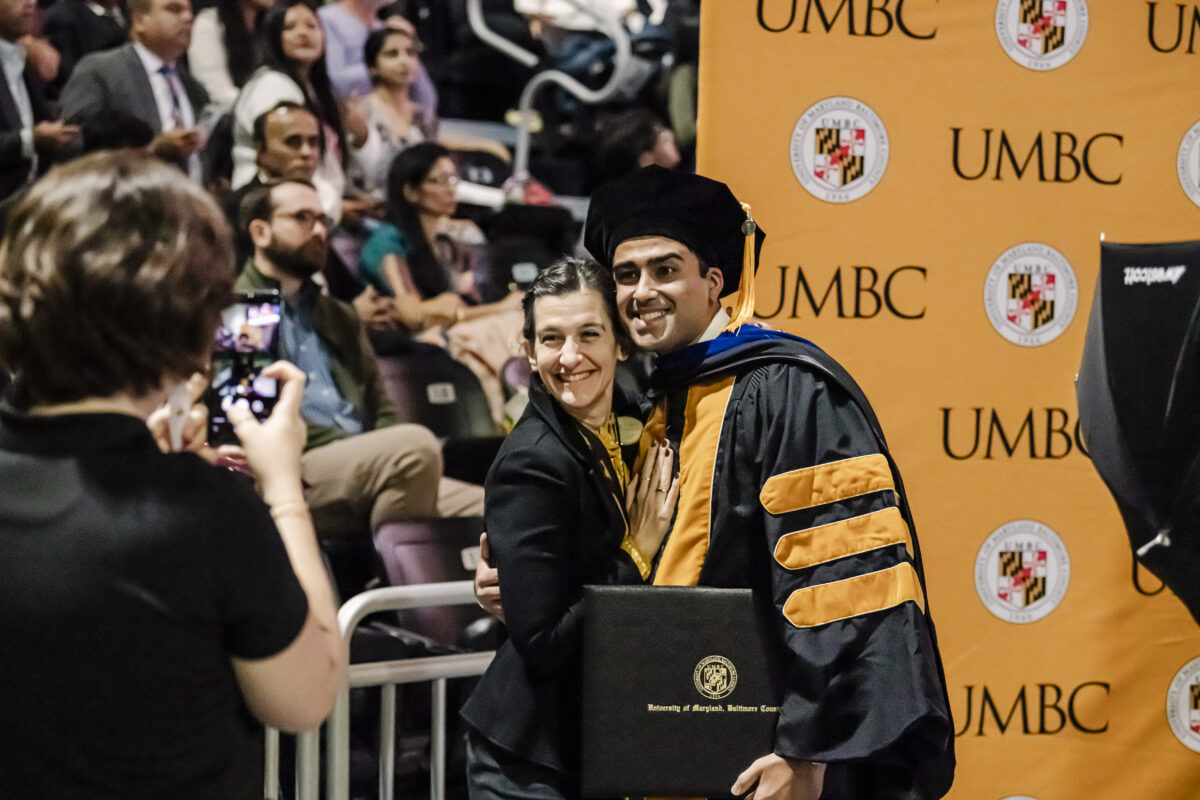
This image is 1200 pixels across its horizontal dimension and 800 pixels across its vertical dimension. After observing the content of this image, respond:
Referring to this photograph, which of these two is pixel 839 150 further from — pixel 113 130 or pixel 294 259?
pixel 113 130

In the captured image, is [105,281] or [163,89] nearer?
[105,281]

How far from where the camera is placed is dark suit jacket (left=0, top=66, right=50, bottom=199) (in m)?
3.83

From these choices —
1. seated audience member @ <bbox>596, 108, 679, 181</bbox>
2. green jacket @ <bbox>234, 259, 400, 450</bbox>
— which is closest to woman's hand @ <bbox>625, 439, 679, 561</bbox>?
green jacket @ <bbox>234, 259, 400, 450</bbox>

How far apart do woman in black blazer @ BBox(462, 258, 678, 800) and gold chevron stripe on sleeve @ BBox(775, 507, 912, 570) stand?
0.25 m

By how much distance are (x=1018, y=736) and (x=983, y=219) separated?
1.40m

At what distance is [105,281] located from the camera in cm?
121

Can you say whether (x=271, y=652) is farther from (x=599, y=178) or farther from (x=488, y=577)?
(x=599, y=178)

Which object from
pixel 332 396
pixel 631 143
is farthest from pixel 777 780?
pixel 631 143

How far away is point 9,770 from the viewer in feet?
4.09

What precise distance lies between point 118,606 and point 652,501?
47.5 inches

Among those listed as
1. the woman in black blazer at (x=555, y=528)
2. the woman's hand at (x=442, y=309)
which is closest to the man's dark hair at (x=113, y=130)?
the woman's hand at (x=442, y=309)

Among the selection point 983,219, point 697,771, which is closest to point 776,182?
point 983,219

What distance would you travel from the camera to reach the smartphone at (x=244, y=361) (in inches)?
68.3

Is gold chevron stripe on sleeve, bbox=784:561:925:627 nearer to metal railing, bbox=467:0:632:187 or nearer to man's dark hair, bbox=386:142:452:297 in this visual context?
man's dark hair, bbox=386:142:452:297
